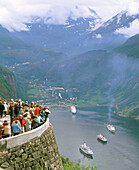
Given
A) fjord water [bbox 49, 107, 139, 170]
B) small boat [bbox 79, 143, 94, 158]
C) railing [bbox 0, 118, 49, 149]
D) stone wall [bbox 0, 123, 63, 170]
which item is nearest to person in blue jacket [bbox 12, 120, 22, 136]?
railing [bbox 0, 118, 49, 149]

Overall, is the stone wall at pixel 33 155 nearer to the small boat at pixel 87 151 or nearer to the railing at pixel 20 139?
the railing at pixel 20 139

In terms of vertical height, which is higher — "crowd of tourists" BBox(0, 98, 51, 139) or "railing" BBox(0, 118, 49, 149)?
"crowd of tourists" BBox(0, 98, 51, 139)

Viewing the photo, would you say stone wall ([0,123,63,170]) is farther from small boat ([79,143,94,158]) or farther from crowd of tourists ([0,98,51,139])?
small boat ([79,143,94,158])

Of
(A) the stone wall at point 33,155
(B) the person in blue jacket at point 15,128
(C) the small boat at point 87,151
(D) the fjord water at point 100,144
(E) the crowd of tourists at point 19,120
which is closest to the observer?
(A) the stone wall at point 33,155

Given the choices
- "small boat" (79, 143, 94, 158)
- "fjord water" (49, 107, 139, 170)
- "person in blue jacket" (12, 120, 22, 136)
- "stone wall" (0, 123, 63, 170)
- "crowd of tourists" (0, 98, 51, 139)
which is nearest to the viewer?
"stone wall" (0, 123, 63, 170)

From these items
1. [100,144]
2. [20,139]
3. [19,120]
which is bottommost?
[100,144]

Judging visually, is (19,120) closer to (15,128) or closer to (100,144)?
(15,128)

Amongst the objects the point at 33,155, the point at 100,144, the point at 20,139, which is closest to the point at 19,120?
the point at 20,139

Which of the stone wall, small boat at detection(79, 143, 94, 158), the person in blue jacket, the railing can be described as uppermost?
the person in blue jacket

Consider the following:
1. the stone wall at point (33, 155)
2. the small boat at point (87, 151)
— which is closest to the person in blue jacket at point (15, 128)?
the stone wall at point (33, 155)
